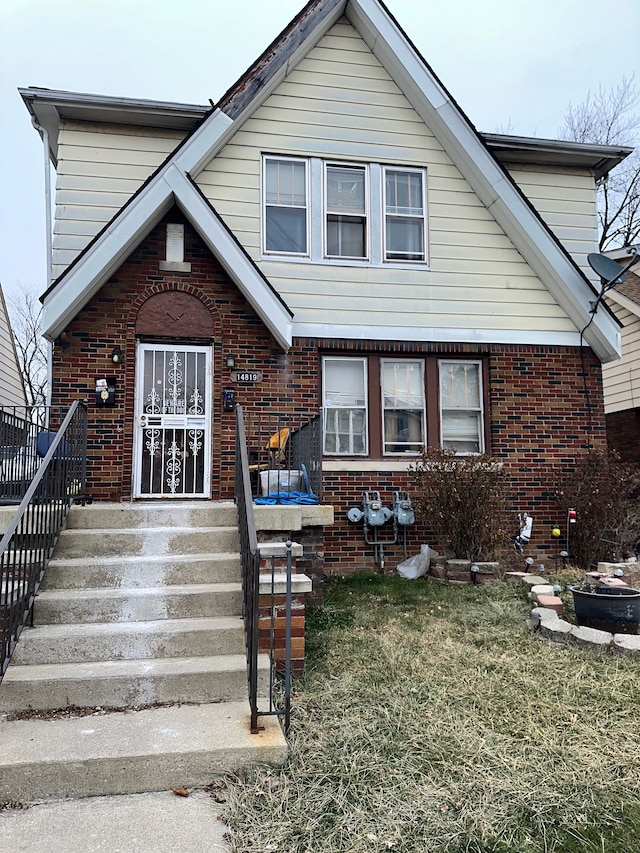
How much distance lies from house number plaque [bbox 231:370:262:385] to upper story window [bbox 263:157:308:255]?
1840 millimetres

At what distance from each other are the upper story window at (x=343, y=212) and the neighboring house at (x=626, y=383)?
573 cm

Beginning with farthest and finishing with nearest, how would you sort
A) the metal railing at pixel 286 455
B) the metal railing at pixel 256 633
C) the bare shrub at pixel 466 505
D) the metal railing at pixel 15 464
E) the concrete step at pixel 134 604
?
the bare shrub at pixel 466 505 < the metal railing at pixel 286 455 < the metal railing at pixel 15 464 < the concrete step at pixel 134 604 < the metal railing at pixel 256 633

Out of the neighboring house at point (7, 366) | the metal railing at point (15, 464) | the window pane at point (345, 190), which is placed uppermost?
the window pane at point (345, 190)

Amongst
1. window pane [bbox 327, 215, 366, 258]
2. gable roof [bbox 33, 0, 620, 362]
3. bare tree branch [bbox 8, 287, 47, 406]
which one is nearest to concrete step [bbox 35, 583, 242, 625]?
gable roof [bbox 33, 0, 620, 362]

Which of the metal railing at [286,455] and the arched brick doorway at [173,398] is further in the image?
the arched brick doorway at [173,398]

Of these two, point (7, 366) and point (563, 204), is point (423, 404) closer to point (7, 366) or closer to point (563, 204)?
point (563, 204)

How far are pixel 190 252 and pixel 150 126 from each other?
2.22 metres

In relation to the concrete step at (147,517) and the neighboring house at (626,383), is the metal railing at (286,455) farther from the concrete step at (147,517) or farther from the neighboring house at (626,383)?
the neighboring house at (626,383)

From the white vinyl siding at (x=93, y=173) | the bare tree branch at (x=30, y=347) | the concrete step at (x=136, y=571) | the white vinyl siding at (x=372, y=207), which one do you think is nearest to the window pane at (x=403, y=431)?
the white vinyl siding at (x=372, y=207)

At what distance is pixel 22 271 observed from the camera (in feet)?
150

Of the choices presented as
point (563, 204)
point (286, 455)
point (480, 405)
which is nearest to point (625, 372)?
point (563, 204)

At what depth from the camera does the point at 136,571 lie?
17.2 ft

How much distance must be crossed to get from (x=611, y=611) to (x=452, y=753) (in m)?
2.66

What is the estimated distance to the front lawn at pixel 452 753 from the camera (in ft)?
10.0
